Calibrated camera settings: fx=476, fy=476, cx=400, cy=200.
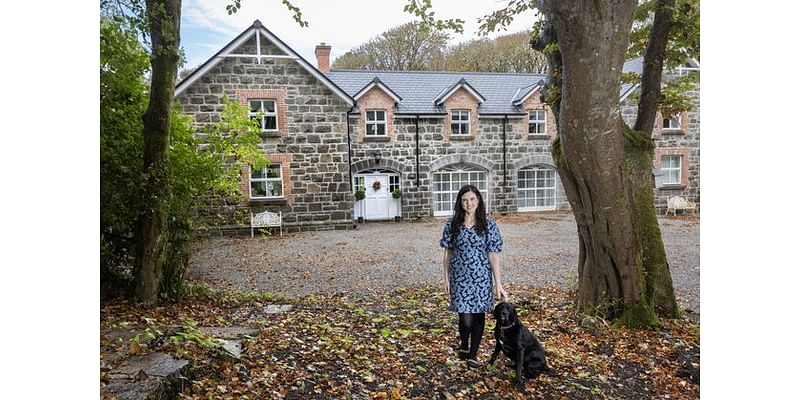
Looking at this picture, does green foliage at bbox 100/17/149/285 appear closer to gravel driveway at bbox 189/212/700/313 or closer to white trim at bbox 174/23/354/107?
gravel driveway at bbox 189/212/700/313

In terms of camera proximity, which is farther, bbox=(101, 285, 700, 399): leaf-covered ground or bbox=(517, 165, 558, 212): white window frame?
bbox=(517, 165, 558, 212): white window frame

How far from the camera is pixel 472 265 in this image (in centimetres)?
190

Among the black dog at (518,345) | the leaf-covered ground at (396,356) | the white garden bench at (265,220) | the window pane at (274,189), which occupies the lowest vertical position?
the leaf-covered ground at (396,356)

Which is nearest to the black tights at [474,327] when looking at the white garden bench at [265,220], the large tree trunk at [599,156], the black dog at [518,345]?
the black dog at [518,345]

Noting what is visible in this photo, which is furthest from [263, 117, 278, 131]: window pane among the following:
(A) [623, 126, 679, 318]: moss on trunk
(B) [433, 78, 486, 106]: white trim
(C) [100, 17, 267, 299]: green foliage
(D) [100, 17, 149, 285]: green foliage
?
(A) [623, 126, 679, 318]: moss on trunk

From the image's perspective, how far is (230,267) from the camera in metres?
4.30

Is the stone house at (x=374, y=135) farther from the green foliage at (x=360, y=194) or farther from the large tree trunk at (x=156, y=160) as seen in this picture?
the large tree trunk at (x=156, y=160)

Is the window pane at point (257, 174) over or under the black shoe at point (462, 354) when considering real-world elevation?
over

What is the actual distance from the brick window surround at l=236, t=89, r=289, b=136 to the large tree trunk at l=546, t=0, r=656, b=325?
207 inches

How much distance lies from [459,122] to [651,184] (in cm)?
426

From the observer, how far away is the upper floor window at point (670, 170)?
2.97 metres

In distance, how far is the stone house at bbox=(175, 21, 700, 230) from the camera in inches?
213

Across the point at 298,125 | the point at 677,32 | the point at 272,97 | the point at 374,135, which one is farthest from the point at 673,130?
the point at 272,97

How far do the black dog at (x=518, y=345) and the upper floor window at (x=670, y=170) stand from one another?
1.77 metres
